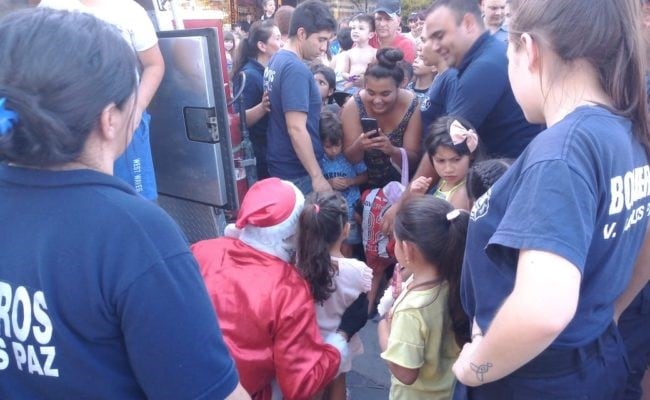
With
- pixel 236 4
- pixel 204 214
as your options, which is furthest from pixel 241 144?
pixel 236 4

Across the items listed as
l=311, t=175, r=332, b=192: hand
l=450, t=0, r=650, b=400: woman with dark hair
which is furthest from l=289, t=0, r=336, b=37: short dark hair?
l=450, t=0, r=650, b=400: woman with dark hair

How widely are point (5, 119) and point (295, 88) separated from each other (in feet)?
8.46

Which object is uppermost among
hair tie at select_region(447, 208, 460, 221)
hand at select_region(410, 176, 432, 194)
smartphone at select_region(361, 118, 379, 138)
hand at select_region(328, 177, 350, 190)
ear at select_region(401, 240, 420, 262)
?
hair tie at select_region(447, 208, 460, 221)

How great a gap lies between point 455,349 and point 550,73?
1.17 metres

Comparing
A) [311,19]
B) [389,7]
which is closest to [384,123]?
[311,19]

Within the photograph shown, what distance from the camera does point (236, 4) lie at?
11.9 m

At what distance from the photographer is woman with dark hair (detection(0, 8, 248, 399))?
95cm

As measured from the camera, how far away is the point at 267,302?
207 centimetres

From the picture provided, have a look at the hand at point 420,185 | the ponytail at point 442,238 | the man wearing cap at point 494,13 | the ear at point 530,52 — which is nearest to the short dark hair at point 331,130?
the hand at point 420,185

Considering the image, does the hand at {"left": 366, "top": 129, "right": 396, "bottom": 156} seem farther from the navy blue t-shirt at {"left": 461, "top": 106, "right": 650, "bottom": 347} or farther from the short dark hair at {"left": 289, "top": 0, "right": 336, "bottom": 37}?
the navy blue t-shirt at {"left": 461, "top": 106, "right": 650, "bottom": 347}

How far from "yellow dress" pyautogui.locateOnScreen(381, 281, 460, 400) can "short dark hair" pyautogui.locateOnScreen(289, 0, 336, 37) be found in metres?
2.22

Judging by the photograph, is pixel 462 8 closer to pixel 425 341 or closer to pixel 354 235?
pixel 354 235

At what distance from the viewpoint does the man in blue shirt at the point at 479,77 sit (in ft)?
8.56

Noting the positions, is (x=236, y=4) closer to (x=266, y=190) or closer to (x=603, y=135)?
(x=266, y=190)
